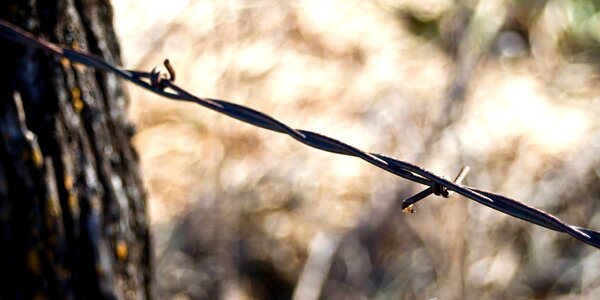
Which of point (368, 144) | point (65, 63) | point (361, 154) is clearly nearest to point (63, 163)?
point (65, 63)

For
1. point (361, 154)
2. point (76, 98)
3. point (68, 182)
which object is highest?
point (76, 98)

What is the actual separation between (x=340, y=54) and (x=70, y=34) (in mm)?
3595

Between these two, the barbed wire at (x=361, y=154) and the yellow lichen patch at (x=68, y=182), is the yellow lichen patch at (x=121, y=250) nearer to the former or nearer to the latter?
the yellow lichen patch at (x=68, y=182)

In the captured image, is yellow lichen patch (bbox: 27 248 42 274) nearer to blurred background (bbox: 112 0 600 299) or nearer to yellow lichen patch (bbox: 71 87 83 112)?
yellow lichen patch (bbox: 71 87 83 112)

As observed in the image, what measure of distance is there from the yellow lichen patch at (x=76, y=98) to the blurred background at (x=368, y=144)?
1473 millimetres

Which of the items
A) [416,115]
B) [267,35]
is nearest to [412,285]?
[416,115]

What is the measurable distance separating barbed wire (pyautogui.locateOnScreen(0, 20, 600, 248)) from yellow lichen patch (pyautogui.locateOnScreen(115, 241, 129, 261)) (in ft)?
1.74

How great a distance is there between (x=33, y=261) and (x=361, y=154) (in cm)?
91

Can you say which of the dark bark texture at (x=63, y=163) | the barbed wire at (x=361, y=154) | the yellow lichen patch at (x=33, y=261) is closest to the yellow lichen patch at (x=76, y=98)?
the dark bark texture at (x=63, y=163)

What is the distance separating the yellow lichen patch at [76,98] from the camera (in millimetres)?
1856

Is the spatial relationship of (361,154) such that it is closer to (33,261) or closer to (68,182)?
(68,182)

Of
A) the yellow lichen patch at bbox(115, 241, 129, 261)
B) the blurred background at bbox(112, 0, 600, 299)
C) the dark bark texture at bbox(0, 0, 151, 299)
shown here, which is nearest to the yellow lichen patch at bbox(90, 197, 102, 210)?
the dark bark texture at bbox(0, 0, 151, 299)

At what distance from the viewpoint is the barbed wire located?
1.24 meters

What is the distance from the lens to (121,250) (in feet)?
6.71
